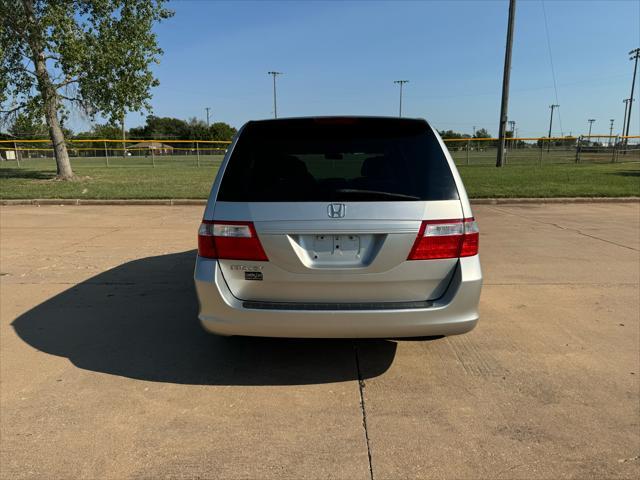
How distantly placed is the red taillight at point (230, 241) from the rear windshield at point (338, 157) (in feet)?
0.62

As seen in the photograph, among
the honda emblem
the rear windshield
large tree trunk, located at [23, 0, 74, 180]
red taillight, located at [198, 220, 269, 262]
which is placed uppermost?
large tree trunk, located at [23, 0, 74, 180]

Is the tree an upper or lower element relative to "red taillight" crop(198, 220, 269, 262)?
upper

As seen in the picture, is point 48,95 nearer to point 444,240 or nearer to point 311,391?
point 311,391

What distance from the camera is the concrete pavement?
7.89 feet

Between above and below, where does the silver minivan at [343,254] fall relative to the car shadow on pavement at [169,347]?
above

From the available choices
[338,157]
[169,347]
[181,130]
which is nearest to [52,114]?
[169,347]

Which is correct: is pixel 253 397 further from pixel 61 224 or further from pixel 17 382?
pixel 61 224

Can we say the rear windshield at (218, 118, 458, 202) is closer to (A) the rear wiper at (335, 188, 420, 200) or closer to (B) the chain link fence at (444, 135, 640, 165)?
(A) the rear wiper at (335, 188, 420, 200)

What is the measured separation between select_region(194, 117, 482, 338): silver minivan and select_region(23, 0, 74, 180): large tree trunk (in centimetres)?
1692

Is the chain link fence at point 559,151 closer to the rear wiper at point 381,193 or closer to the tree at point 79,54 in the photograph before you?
the tree at point 79,54

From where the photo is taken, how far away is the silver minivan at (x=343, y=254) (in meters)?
2.80

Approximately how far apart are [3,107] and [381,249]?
19.3m

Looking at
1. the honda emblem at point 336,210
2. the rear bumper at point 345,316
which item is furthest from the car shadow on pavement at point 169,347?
the honda emblem at point 336,210

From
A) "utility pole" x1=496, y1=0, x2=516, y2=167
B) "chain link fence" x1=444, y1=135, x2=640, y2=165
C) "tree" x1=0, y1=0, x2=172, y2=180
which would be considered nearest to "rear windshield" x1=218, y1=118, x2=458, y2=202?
"tree" x1=0, y1=0, x2=172, y2=180
